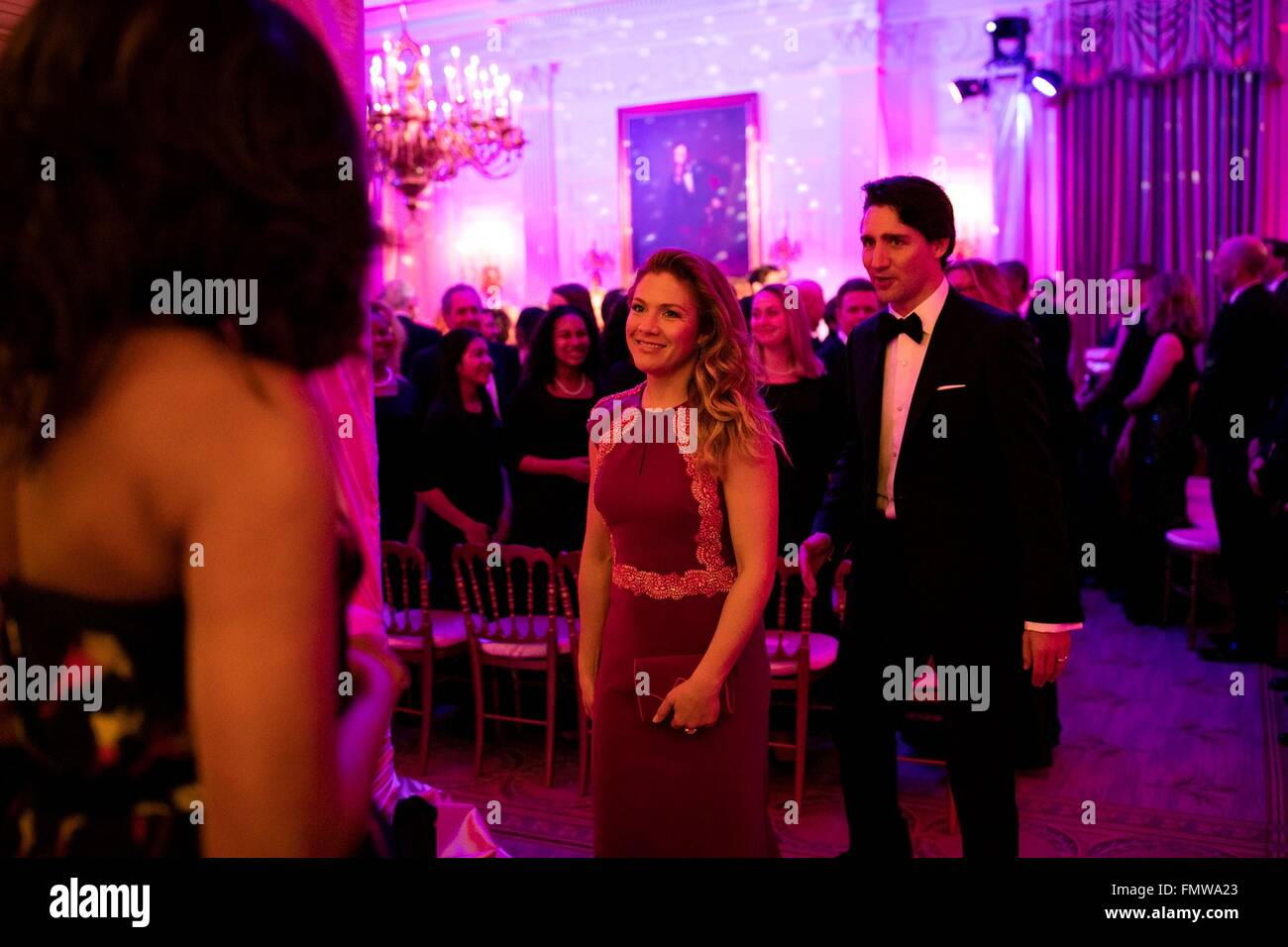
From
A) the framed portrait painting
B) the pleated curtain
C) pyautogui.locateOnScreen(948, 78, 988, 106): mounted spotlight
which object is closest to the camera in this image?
the pleated curtain

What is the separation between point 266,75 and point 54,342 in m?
0.24

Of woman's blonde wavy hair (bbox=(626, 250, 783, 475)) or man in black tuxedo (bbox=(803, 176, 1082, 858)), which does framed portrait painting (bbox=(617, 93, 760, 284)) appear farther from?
woman's blonde wavy hair (bbox=(626, 250, 783, 475))

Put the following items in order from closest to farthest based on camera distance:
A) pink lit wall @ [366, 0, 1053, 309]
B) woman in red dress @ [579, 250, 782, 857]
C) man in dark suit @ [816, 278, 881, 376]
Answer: woman in red dress @ [579, 250, 782, 857] → man in dark suit @ [816, 278, 881, 376] → pink lit wall @ [366, 0, 1053, 309]

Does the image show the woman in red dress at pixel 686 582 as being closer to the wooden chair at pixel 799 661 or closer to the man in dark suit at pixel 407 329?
the wooden chair at pixel 799 661

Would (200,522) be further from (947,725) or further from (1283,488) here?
(1283,488)

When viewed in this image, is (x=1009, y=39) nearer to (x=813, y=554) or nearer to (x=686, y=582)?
(x=813, y=554)

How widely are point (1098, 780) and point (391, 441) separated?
9.99 feet

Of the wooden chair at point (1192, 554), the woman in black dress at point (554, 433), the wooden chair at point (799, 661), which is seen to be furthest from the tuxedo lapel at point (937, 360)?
the wooden chair at point (1192, 554)

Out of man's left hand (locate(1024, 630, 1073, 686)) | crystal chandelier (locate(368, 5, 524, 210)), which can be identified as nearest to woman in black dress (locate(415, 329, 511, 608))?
man's left hand (locate(1024, 630, 1073, 686))

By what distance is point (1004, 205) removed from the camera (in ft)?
31.0

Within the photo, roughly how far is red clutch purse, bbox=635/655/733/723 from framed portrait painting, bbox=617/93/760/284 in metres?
8.29

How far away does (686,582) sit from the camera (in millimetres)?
2412

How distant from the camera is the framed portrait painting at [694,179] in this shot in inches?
406

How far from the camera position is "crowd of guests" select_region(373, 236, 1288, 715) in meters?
4.23
